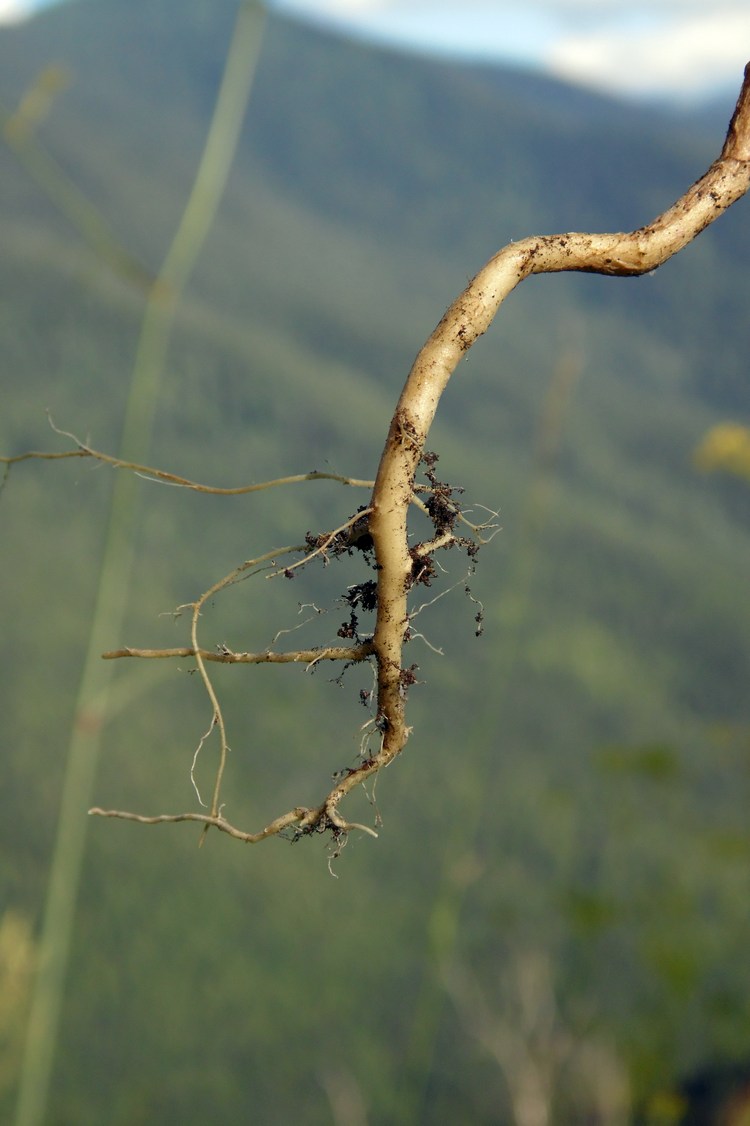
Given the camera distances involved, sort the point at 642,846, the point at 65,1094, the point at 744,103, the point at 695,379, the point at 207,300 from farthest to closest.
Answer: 1. the point at 695,379
2. the point at 207,300
3. the point at 642,846
4. the point at 65,1094
5. the point at 744,103

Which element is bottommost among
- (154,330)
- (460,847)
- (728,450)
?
(154,330)

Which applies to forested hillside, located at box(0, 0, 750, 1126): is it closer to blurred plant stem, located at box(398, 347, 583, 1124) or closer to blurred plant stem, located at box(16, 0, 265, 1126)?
blurred plant stem, located at box(398, 347, 583, 1124)

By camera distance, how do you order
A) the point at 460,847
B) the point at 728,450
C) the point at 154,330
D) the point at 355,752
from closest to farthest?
the point at 154,330, the point at 728,450, the point at 355,752, the point at 460,847

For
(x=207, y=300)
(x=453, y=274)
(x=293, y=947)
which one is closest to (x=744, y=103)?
(x=293, y=947)

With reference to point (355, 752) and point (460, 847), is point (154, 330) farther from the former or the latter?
point (460, 847)

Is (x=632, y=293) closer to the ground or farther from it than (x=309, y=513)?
farther from it

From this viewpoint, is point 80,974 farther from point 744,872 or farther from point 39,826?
point 744,872

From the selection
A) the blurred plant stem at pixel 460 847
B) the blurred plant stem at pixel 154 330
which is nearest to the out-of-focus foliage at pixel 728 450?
the blurred plant stem at pixel 460 847

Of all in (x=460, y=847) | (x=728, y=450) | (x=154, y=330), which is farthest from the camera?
(x=460, y=847)

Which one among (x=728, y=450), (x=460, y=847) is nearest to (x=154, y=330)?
(x=728, y=450)

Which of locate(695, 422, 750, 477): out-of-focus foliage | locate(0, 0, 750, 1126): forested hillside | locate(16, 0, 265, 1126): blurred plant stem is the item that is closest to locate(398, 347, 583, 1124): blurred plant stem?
locate(0, 0, 750, 1126): forested hillside
